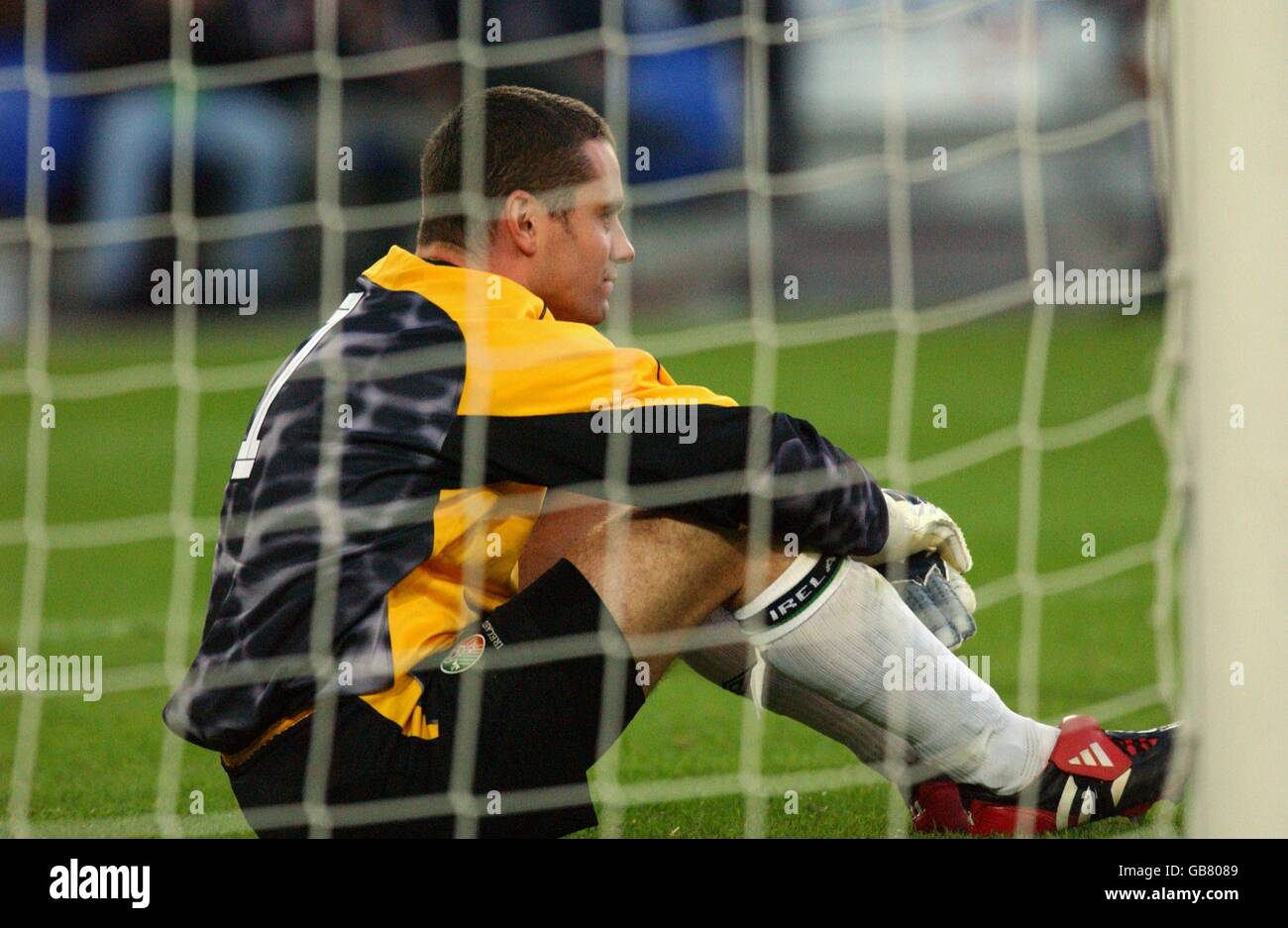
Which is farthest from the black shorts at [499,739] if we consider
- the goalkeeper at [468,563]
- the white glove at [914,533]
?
the white glove at [914,533]

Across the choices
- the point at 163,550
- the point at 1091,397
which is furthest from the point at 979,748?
the point at 1091,397

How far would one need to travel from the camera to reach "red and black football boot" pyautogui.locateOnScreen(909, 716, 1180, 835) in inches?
91.4

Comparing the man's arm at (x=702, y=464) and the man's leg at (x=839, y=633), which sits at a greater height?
the man's arm at (x=702, y=464)

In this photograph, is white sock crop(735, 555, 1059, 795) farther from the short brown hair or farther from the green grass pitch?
the short brown hair

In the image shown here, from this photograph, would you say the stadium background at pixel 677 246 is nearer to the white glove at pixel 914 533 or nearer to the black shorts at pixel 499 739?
the white glove at pixel 914 533

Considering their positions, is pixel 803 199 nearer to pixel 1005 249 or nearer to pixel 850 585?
pixel 1005 249

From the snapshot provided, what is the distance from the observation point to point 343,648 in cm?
204

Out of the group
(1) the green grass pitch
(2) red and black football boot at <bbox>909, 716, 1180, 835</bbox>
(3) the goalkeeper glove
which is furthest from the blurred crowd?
(2) red and black football boot at <bbox>909, 716, 1180, 835</bbox>

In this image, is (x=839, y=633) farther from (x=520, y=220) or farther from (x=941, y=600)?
(x=520, y=220)

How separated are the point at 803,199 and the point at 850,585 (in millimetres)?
9065

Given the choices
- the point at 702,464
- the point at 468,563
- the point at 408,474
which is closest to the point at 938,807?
the point at 702,464

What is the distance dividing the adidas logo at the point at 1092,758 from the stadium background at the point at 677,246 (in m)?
1.11

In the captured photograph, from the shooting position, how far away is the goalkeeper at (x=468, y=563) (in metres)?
2.05

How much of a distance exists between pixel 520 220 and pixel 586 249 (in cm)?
11
